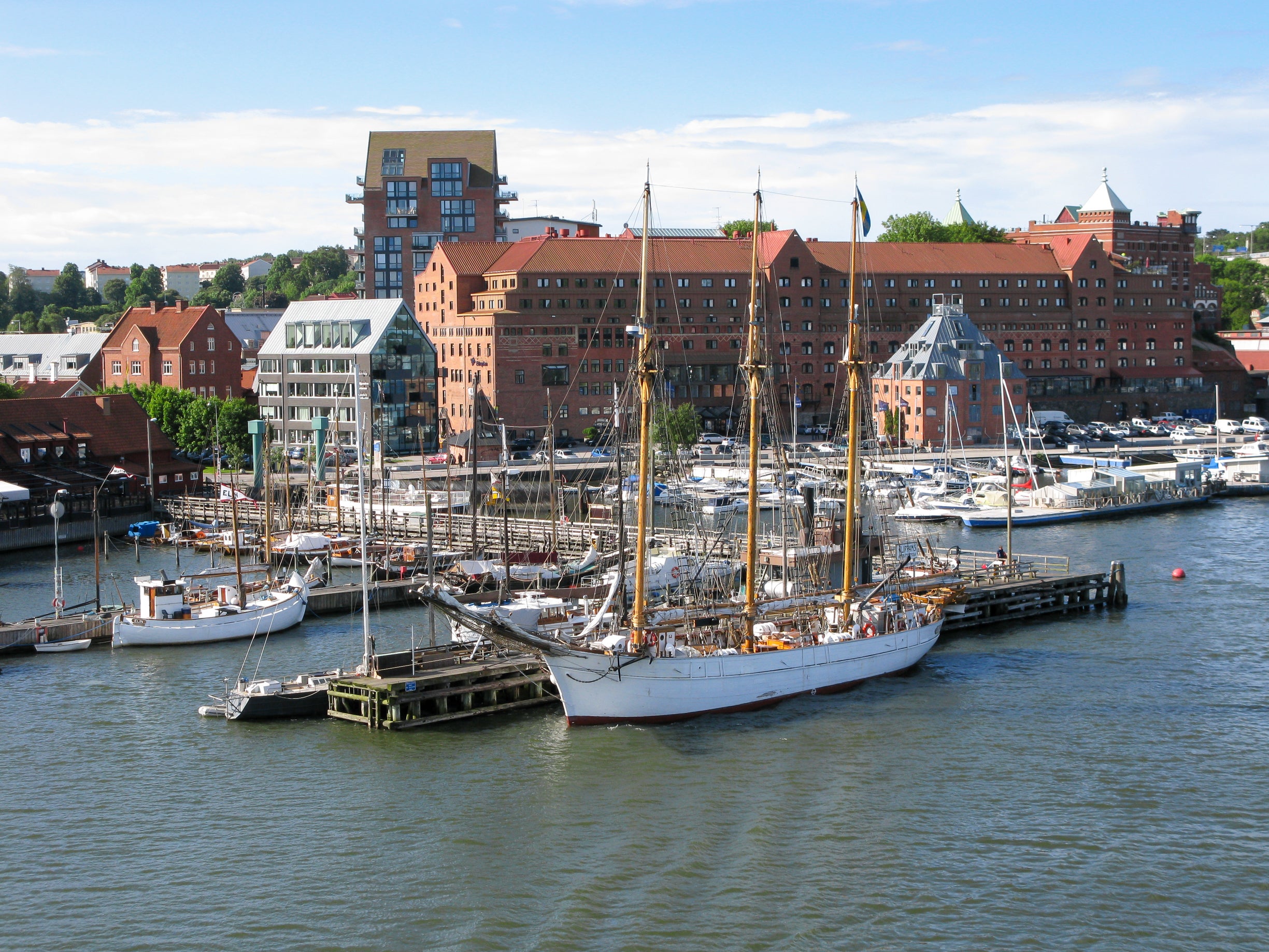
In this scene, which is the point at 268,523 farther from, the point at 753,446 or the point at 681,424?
the point at 681,424

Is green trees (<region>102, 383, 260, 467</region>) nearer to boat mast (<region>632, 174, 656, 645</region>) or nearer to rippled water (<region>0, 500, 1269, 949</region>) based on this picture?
rippled water (<region>0, 500, 1269, 949</region>)

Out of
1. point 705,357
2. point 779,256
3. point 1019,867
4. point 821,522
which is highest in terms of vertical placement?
point 779,256

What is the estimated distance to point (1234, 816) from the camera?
115 ft

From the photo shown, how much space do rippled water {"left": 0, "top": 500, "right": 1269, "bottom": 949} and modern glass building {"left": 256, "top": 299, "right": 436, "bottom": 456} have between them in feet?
205

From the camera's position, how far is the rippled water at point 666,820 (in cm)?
2947

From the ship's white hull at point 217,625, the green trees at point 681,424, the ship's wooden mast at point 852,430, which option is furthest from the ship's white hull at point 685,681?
the green trees at point 681,424

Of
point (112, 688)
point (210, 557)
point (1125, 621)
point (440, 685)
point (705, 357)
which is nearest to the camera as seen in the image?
point (440, 685)

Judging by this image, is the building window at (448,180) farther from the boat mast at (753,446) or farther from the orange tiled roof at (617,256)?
the boat mast at (753,446)

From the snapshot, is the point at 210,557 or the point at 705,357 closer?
the point at 210,557

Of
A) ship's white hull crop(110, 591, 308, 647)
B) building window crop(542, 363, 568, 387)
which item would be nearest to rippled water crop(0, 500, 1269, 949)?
ship's white hull crop(110, 591, 308, 647)

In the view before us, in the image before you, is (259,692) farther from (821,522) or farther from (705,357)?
(705,357)

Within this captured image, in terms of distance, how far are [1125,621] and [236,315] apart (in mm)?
116559

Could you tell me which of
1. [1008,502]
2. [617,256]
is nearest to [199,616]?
[1008,502]

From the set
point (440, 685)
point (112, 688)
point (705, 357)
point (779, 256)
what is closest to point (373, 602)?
→ point (112, 688)
